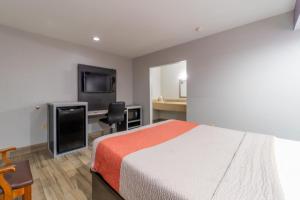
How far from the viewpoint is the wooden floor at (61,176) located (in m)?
1.59

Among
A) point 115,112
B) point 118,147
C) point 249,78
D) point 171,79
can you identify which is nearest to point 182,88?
point 171,79

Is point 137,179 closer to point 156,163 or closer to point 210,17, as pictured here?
point 156,163

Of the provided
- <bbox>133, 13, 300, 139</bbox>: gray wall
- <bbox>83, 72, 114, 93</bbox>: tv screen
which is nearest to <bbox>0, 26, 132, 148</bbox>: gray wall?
<bbox>83, 72, 114, 93</bbox>: tv screen

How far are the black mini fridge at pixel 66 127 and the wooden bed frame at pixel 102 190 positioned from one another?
5.32ft

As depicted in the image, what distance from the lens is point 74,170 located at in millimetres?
2088

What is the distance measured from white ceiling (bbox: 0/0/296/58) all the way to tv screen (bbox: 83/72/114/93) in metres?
0.92

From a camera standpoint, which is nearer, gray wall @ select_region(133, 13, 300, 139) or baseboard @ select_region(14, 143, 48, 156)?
gray wall @ select_region(133, 13, 300, 139)

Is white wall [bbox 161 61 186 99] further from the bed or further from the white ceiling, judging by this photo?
the bed

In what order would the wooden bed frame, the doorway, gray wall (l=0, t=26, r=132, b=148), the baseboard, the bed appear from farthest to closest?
the doorway, the baseboard, gray wall (l=0, t=26, r=132, b=148), the wooden bed frame, the bed

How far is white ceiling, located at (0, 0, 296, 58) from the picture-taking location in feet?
5.95

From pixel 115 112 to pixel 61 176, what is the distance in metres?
1.53

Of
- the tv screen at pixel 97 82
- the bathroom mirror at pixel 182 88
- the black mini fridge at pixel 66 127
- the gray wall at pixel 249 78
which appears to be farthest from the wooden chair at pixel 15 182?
the bathroom mirror at pixel 182 88

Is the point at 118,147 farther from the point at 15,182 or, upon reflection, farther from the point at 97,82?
the point at 97,82

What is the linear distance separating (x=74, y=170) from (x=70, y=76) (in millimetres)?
2101
